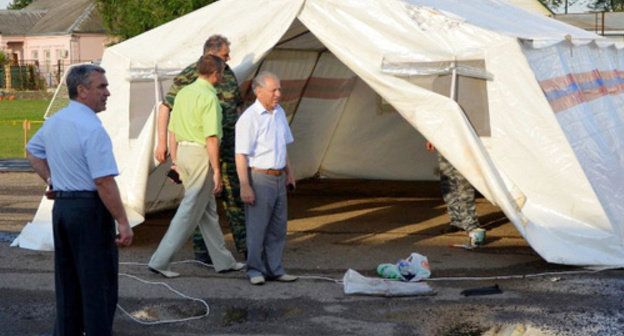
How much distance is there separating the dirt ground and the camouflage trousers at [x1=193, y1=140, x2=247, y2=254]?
18.0 inches

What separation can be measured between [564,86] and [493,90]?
109 cm

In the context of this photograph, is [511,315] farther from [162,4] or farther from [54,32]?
[54,32]

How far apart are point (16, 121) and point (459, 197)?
26865 mm

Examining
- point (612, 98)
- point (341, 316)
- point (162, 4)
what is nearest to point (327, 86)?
point (612, 98)

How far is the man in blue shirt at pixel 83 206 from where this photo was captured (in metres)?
5.99

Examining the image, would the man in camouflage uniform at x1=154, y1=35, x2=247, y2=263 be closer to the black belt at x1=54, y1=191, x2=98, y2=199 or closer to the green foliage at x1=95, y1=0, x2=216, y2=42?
the black belt at x1=54, y1=191, x2=98, y2=199

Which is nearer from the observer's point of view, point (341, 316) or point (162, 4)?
point (341, 316)

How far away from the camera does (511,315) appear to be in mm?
7668

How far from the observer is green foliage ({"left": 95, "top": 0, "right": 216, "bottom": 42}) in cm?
4459

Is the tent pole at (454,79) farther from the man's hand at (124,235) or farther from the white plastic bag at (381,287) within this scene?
the man's hand at (124,235)

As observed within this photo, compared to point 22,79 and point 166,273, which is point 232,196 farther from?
point 22,79

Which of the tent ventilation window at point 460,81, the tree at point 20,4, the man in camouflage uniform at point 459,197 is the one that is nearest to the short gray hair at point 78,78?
the tent ventilation window at point 460,81

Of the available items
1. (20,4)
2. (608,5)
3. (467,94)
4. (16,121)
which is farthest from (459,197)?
(20,4)

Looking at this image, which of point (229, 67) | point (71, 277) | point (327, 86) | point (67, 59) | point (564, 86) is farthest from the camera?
point (67, 59)
